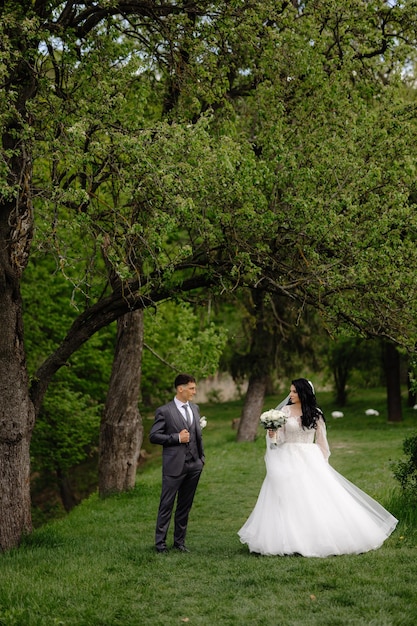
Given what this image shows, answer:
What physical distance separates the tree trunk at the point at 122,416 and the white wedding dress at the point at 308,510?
758 centimetres

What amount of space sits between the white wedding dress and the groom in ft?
3.14

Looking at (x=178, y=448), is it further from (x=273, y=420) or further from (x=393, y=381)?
(x=393, y=381)

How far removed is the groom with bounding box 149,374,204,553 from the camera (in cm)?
999

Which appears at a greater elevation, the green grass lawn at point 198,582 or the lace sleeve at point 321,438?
the lace sleeve at point 321,438

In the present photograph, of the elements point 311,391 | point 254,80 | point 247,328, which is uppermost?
point 254,80

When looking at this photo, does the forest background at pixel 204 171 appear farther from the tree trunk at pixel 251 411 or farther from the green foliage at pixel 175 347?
the tree trunk at pixel 251 411

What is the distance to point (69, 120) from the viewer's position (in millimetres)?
10727

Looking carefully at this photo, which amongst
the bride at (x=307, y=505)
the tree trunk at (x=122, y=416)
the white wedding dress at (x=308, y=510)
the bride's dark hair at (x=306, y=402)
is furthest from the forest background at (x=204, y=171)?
Answer: the tree trunk at (x=122, y=416)

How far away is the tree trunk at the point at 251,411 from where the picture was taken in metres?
27.1

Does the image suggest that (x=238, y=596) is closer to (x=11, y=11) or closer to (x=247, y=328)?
(x=11, y=11)

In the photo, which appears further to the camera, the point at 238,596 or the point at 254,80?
the point at 254,80

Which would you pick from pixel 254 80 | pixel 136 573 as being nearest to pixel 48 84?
pixel 254 80

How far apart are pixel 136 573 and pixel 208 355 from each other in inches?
461

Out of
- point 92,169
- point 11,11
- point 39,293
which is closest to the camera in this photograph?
point 11,11
